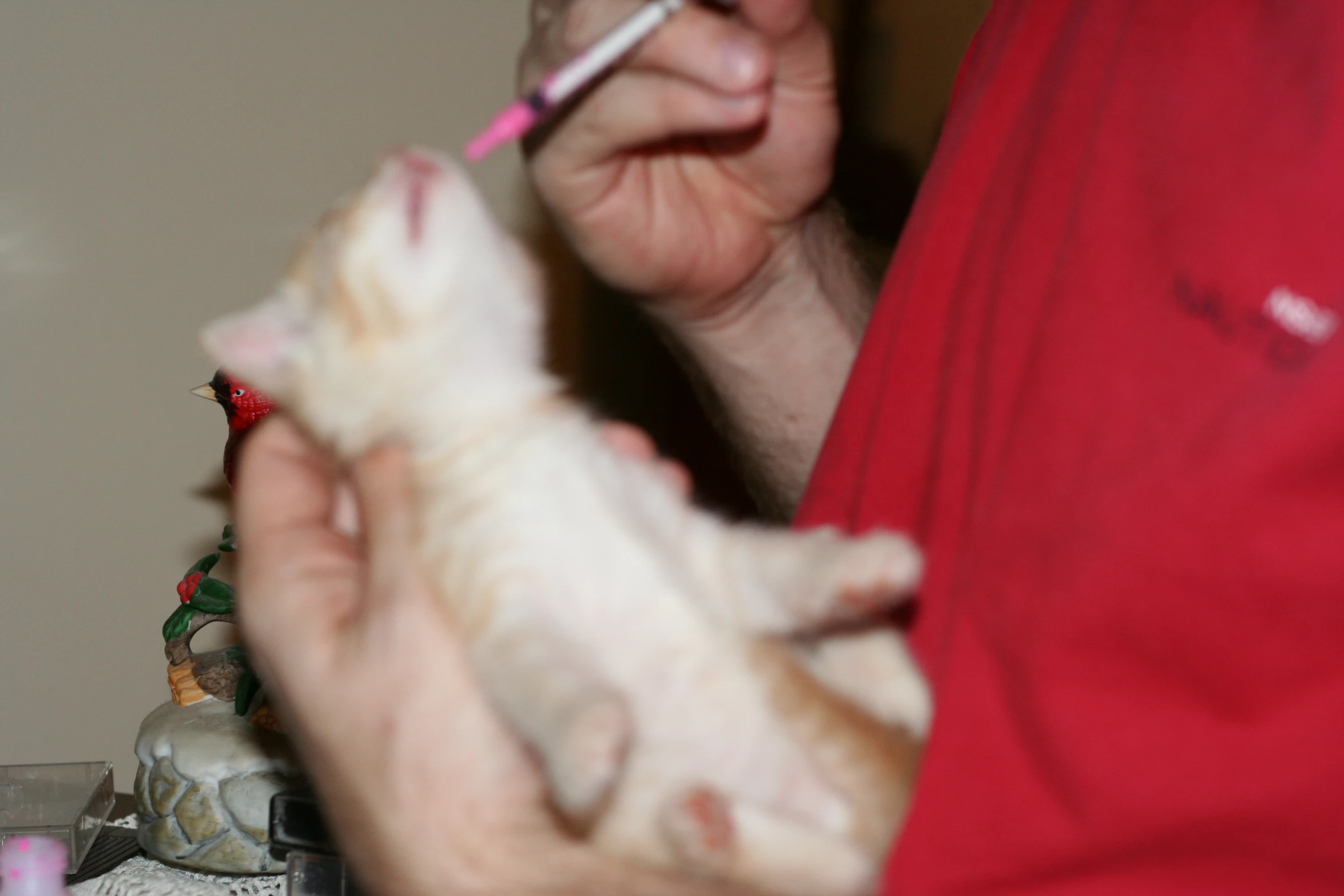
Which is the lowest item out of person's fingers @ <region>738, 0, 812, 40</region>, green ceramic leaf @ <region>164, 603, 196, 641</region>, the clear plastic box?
the clear plastic box

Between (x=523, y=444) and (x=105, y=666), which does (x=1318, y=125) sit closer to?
(x=523, y=444)

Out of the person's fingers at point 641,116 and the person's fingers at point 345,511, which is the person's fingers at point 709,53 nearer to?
the person's fingers at point 641,116

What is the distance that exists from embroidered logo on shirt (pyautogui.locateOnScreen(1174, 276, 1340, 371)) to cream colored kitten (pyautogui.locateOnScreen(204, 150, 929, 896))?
0.86 feet

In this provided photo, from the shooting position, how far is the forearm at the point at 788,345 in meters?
1.25

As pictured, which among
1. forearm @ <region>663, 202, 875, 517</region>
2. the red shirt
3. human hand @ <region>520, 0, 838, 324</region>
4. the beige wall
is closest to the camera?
the red shirt

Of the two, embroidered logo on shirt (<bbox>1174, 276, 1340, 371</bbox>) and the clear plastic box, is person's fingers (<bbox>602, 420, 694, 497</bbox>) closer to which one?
embroidered logo on shirt (<bbox>1174, 276, 1340, 371</bbox>)

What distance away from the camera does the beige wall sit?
1.54 m

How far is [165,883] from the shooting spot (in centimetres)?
131

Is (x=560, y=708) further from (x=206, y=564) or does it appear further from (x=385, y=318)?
(x=206, y=564)

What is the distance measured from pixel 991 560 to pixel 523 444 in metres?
0.38

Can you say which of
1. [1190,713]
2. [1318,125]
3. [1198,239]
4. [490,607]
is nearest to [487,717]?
[490,607]

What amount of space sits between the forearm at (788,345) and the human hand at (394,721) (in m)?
0.51

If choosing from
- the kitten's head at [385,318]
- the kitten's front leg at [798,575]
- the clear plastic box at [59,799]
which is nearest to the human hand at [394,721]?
the kitten's head at [385,318]

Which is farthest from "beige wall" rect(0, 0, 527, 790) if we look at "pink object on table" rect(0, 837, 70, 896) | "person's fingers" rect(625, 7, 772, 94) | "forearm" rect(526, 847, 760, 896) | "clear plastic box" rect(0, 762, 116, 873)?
"forearm" rect(526, 847, 760, 896)
